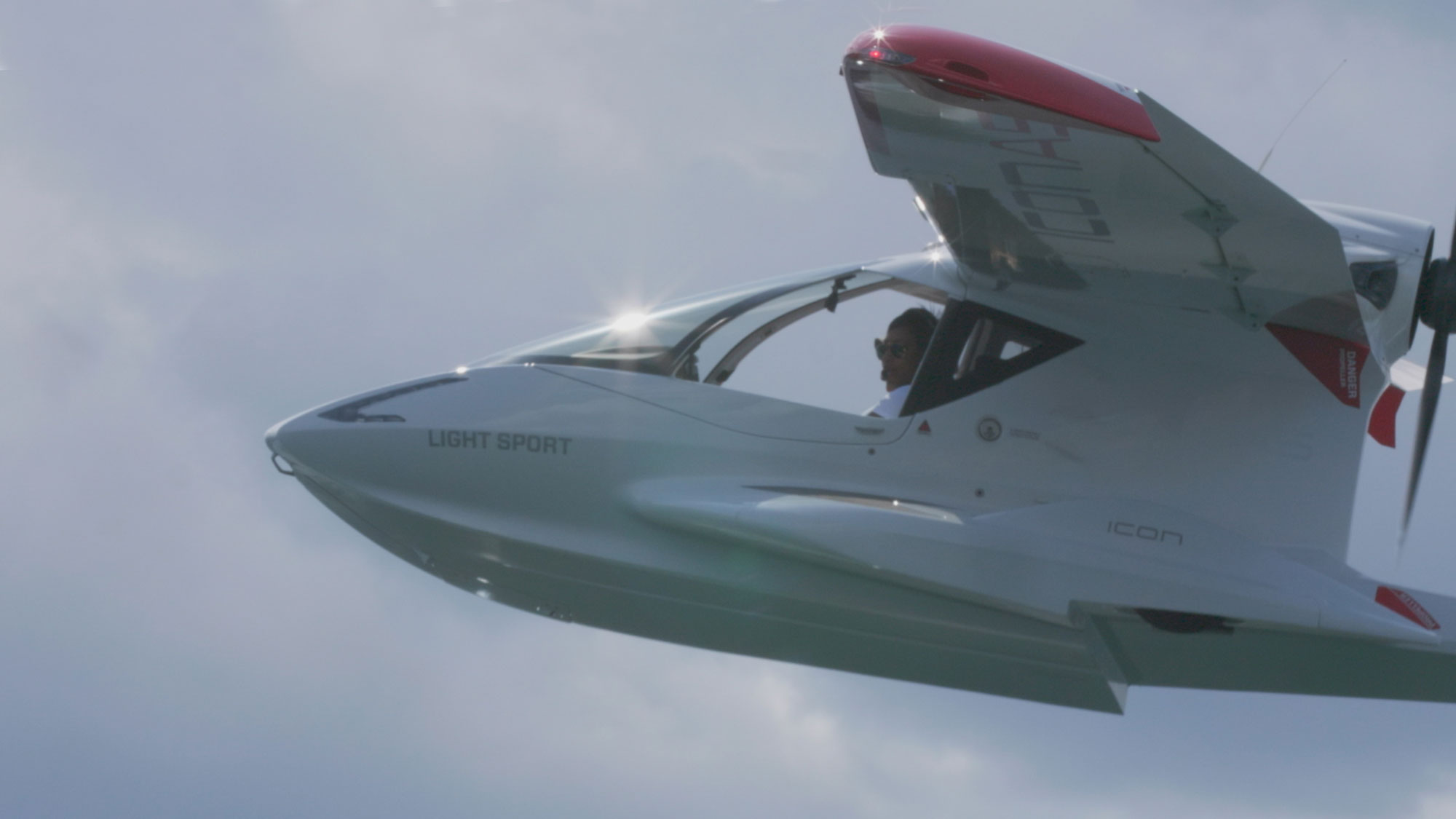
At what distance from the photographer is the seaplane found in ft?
24.6

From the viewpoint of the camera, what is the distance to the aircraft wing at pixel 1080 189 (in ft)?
20.5

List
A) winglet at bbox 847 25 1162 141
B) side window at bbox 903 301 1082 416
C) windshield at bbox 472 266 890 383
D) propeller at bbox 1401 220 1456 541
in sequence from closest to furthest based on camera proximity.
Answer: winglet at bbox 847 25 1162 141
propeller at bbox 1401 220 1456 541
side window at bbox 903 301 1082 416
windshield at bbox 472 266 890 383

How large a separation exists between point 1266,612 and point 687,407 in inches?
134

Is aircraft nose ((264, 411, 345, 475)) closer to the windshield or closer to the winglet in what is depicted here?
the windshield

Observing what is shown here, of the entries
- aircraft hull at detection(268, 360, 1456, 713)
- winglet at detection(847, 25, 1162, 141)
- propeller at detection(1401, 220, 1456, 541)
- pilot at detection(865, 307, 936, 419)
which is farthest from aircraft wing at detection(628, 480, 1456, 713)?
winglet at detection(847, 25, 1162, 141)

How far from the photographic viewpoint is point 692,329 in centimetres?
856

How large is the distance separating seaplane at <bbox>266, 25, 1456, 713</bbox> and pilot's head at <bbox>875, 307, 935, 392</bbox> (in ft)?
0.22

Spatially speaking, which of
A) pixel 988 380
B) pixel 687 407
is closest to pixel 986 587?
Answer: pixel 988 380

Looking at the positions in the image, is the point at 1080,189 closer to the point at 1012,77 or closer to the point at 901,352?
the point at 1012,77

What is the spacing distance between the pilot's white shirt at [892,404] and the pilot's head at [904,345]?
52mm

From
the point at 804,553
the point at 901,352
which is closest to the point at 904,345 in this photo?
the point at 901,352

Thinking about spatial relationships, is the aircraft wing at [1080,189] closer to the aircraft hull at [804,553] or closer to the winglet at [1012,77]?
the winglet at [1012,77]

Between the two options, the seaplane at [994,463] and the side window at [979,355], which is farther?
the side window at [979,355]

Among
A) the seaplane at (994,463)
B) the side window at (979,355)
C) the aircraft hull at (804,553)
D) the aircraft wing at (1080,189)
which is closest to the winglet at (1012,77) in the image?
the aircraft wing at (1080,189)
